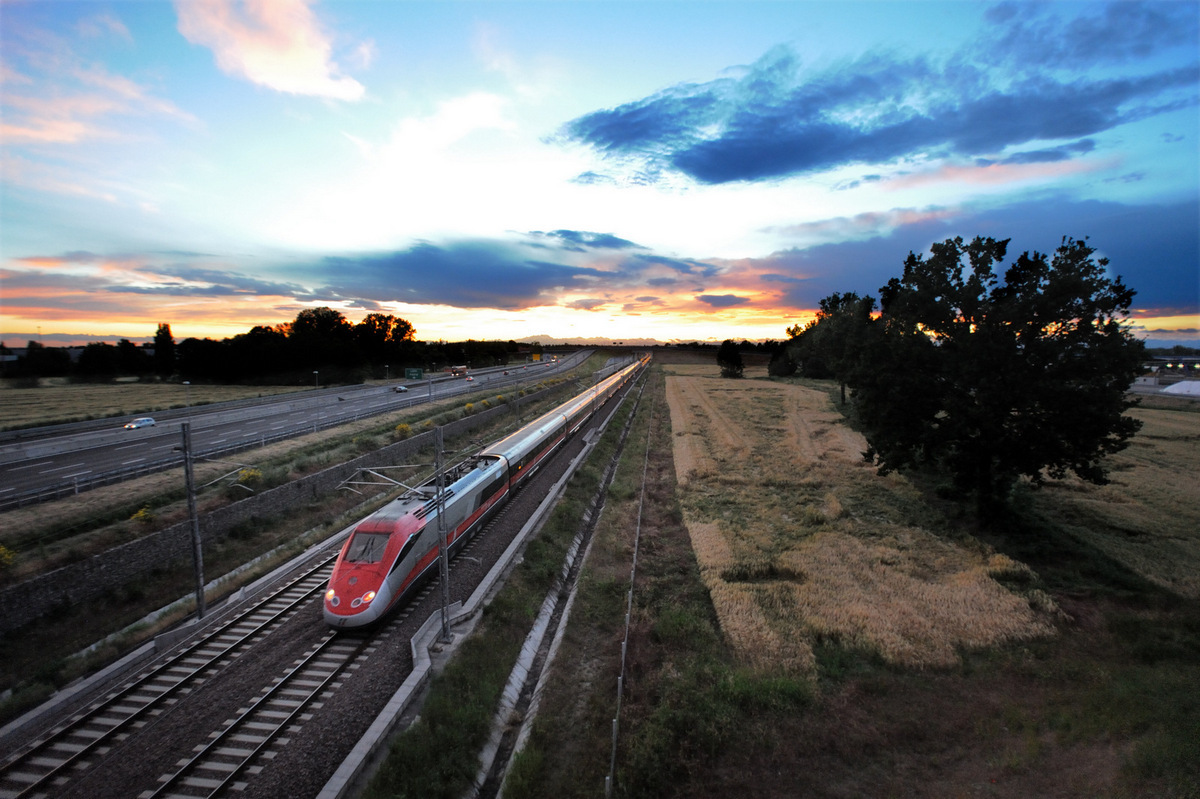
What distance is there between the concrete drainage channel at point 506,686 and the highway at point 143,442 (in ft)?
32.3

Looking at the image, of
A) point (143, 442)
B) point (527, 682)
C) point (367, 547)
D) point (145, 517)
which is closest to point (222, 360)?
point (143, 442)

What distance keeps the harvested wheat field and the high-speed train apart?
9785mm

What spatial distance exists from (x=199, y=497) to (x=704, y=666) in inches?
1004

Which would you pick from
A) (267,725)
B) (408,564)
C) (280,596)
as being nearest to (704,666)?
(408,564)

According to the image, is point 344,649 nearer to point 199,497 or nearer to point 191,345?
point 199,497

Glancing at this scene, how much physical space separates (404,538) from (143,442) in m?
32.7

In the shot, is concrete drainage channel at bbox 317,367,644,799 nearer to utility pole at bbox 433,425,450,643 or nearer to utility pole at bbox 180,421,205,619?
utility pole at bbox 433,425,450,643

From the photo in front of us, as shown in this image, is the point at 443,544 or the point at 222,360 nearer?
the point at 443,544

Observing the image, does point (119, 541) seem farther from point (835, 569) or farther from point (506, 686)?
point (835, 569)

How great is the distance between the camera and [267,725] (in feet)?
40.7

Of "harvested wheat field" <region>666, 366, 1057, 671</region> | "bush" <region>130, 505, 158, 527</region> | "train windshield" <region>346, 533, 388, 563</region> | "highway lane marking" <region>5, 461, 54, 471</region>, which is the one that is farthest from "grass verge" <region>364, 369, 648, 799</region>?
"highway lane marking" <region>5, 461, 54, 471</region>

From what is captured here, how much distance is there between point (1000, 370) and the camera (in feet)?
74.0

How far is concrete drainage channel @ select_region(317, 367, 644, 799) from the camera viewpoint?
36.2ft

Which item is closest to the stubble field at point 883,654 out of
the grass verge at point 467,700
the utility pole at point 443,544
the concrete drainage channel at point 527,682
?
the concrete drainage channel at point 527,682
